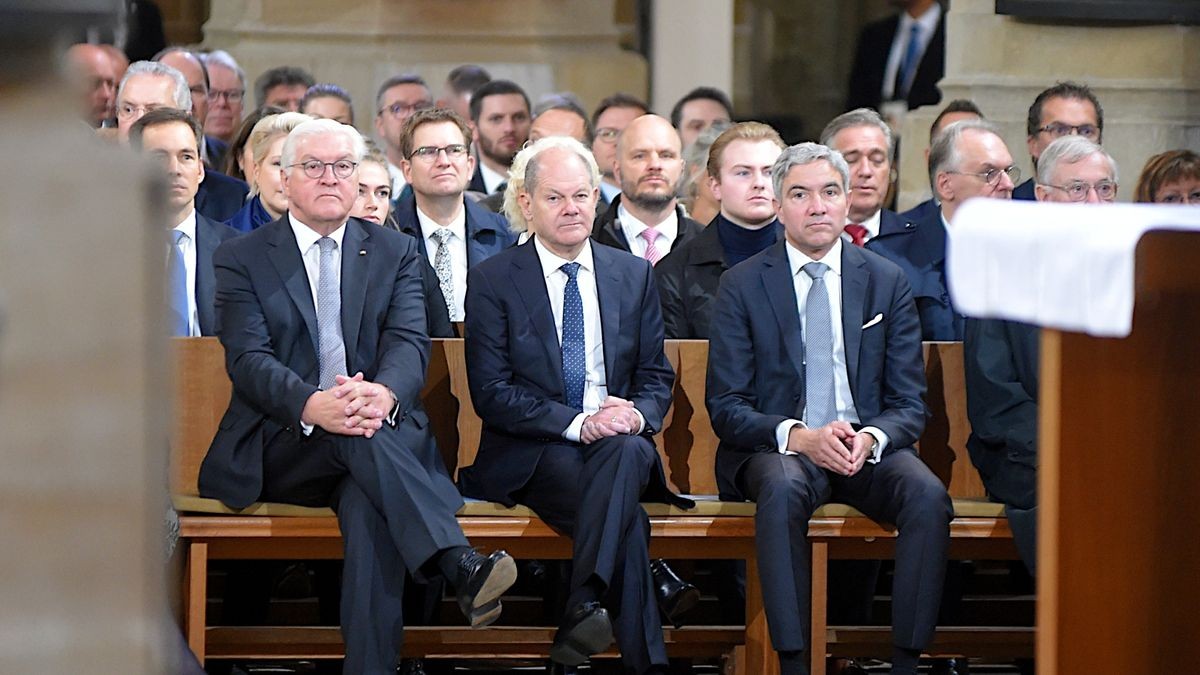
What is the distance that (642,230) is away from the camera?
6352 millimetres

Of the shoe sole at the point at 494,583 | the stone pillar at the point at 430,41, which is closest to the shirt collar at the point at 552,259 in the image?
the shoe sole at the point at 494,583

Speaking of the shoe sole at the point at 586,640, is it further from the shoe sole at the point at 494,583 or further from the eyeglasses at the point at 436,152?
the eyeglasses at the point at 436,152

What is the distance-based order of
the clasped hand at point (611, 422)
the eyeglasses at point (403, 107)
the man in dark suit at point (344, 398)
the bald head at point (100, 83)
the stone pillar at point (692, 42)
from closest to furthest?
1. the man in dark suit at point (344, 398)
2. the clasped hand at point (611, 422)
3. the bald head at point (100, 83)
4. the eyeglasses at point (403, 107)
5. the stone pillar at point (692, 42)

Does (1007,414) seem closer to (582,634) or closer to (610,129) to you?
(582,634)

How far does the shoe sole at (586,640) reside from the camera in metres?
4.57

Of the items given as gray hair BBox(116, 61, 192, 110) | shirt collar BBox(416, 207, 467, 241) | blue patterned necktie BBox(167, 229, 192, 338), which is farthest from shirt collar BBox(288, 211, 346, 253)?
gray hair BBox(116, 61, 192, 110)

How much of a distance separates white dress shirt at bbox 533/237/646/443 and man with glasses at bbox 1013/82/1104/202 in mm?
2205

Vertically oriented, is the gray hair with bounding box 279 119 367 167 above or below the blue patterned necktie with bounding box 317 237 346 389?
above

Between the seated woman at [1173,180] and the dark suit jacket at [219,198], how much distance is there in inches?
128

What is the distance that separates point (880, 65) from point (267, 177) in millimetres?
6068

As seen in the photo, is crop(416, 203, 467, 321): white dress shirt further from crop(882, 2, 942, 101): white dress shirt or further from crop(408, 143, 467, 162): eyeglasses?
crop(882, 2, 942, 101): white dress shirt

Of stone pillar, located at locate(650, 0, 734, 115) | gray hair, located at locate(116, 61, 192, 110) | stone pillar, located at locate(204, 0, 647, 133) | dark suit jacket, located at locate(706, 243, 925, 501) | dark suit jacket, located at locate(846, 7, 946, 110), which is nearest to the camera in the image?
dark suit jacket, located at locate(706, 243, 925, 501)

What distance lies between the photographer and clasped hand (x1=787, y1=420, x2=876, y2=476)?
4891 mm

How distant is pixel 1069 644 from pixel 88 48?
641 cm
